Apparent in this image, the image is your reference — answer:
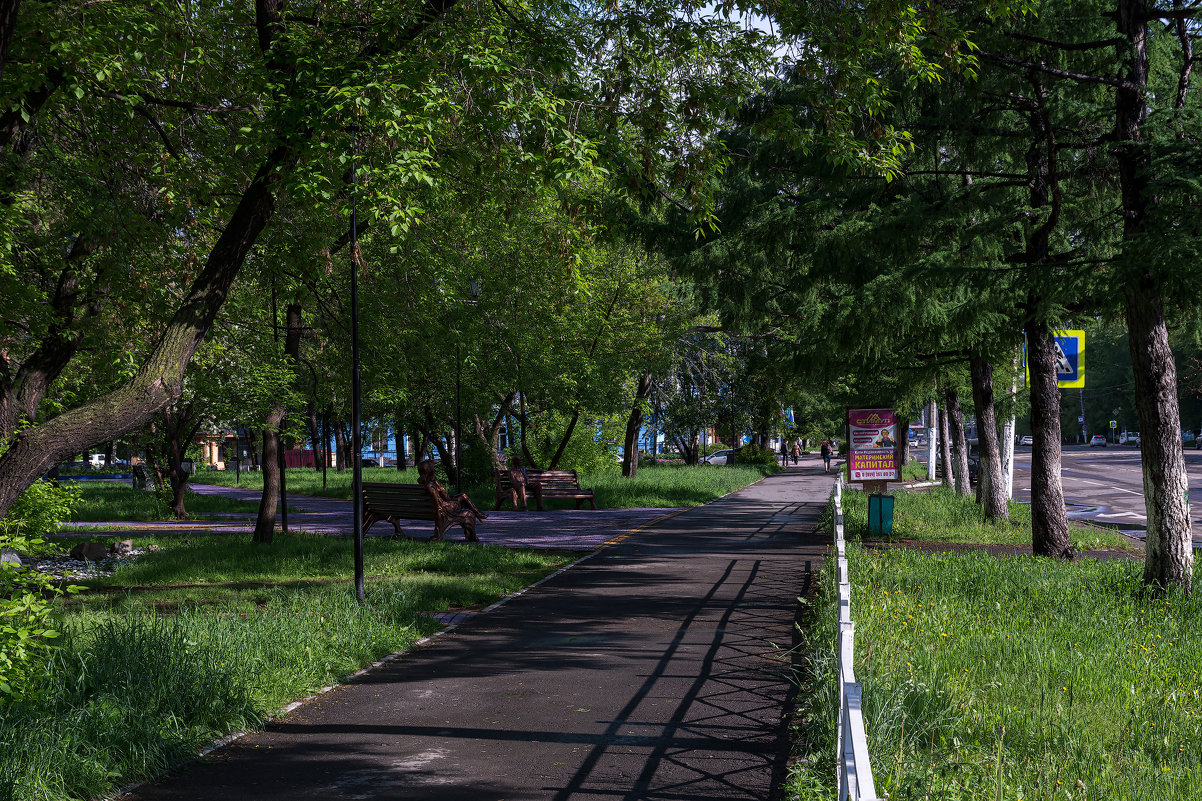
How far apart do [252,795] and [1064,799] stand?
409cm

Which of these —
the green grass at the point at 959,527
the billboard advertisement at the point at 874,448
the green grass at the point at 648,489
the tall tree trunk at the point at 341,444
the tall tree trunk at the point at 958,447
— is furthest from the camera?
the tall tree trunk at the point at 341,444

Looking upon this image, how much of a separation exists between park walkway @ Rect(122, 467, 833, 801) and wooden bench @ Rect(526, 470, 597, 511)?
1512cm

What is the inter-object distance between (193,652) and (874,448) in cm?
1340

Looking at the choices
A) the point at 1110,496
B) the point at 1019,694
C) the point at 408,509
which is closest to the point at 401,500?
the point at 408,509

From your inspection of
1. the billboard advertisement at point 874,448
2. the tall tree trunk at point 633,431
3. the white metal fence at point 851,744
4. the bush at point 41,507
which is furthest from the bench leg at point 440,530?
the tall tree trunk at point 633,431

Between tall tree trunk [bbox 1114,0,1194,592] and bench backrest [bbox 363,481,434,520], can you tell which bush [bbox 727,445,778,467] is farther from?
tall tree trunk [bbox 1114,0,1194,592]

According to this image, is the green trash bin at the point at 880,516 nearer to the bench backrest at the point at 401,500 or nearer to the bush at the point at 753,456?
the bench backrest at the point at 401,500

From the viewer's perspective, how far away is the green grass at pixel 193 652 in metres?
5.36

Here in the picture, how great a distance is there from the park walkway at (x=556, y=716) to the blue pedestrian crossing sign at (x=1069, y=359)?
646cm

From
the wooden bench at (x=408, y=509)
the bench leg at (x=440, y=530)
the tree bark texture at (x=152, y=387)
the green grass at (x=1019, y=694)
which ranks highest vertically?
the tree bark texture at (x=152, y=387)

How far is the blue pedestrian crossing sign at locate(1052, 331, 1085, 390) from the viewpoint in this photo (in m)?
14.9

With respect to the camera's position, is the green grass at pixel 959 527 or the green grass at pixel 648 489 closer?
the green grass at pixel 959 527

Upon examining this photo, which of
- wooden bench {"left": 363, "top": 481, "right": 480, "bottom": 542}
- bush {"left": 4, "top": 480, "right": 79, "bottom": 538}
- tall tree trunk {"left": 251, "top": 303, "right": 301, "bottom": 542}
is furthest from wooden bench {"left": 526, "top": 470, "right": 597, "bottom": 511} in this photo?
bush {"left": 4, "top": 480, "right": 79, "bottom": 538}

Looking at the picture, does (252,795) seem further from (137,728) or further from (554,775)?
(554,775)
